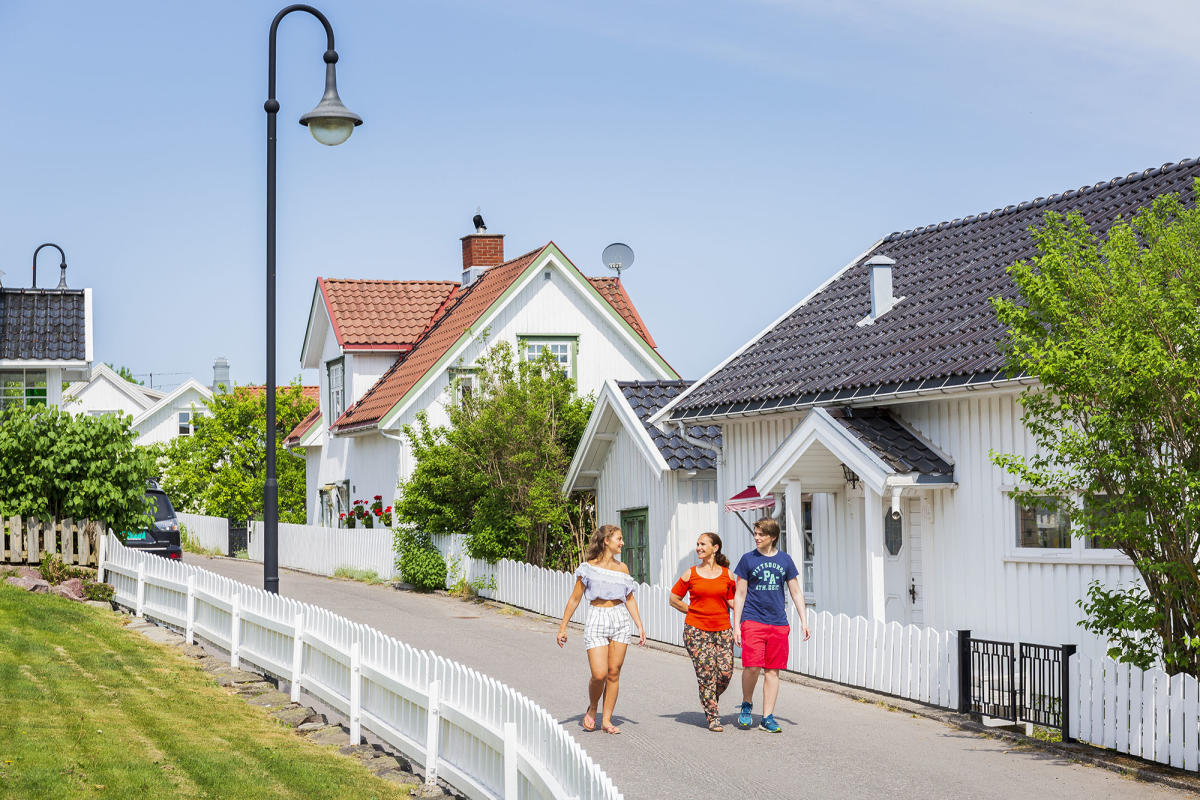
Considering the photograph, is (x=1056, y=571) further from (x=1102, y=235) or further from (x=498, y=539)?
(x=498, y=539)

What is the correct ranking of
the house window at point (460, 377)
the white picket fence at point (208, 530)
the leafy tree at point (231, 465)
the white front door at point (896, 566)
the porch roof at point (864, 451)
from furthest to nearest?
the leafy tree at point (231, 465) < the white picket fence at point (208, 530) < the house window at point (460, 377) < the white front door at point (896, 566) < the porch roof at point (864, 451)

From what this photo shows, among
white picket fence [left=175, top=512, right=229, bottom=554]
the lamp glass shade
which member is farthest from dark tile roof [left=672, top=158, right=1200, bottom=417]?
white picket fence [left=175, top=512, right=229, bottom=554]

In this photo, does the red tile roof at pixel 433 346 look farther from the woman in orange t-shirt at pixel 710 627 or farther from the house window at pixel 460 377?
the woman in orange t-shirt at pixel 710 627

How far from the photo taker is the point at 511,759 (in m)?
8.26

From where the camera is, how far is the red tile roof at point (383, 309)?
35438 millimetres

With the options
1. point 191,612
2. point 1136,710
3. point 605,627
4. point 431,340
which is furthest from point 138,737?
point 431,340

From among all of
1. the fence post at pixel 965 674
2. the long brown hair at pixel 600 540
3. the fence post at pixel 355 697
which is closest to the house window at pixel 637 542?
the fence post at pixel 965 674

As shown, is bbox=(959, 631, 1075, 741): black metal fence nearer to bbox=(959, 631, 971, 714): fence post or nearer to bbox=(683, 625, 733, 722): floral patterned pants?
bbox=(959, 631, 971, 714): fence post

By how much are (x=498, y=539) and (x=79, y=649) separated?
1006 cm

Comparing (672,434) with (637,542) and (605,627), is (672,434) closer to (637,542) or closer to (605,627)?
(637,542)

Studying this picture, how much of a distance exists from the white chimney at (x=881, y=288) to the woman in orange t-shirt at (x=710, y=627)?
26.9ft

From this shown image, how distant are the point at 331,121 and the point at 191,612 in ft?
22.9

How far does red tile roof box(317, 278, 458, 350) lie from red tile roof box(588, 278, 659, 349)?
412 cm

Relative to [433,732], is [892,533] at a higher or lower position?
higher
